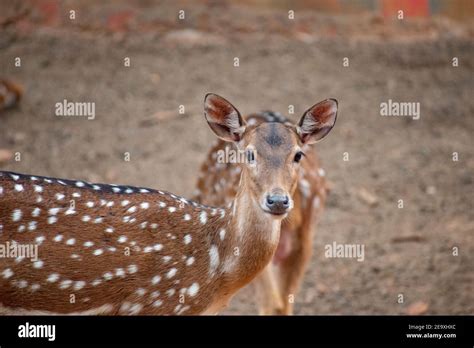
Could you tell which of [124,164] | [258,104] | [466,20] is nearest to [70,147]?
[124,164]

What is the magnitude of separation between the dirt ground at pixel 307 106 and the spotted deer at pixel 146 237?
7.22 feet

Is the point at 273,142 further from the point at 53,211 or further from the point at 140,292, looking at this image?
the point at 53,211

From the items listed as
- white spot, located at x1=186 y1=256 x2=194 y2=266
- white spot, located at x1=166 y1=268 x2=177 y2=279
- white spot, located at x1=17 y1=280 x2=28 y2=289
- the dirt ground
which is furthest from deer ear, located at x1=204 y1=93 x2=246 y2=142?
the dirt ground

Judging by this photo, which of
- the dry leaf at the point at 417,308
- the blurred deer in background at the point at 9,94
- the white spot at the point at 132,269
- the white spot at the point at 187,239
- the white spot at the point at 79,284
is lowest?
the dry leaf at the point at 417,308

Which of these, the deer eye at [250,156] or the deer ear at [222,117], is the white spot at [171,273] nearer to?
the deer eye at [250,156]

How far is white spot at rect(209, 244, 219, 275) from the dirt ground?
7.11 ft

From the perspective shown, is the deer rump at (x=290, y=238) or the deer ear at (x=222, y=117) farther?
the deer rump at (x=290, y=238)

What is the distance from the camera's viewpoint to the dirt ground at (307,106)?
326 inches

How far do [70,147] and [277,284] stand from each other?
13.0 ft

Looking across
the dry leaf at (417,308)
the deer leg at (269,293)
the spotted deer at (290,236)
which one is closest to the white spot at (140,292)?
the spotted deer at (290,236)

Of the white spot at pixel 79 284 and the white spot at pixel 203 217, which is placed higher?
the white spot at pixel 203 217

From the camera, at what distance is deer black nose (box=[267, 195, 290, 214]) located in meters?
4.99

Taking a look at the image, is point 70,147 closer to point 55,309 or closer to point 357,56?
point 357,56

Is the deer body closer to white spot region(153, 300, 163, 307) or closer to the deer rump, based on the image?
white spot region(153, 300, 163, 307)
